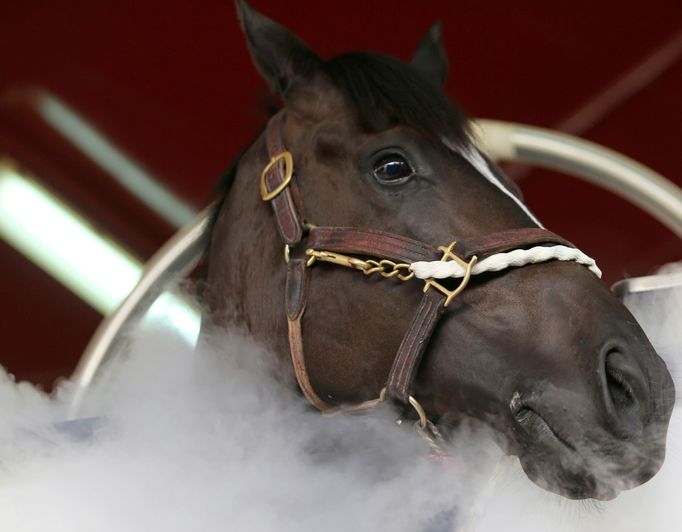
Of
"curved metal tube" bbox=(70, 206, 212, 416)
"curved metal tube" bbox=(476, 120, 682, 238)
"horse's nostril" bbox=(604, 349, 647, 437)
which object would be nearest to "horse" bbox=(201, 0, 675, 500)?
"horse's nostril" bbox=(604, 349, 647, 437)

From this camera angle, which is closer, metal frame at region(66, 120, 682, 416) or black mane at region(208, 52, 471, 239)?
black mane at region(208, 52, 471, 239)

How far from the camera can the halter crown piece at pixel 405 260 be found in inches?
34.9

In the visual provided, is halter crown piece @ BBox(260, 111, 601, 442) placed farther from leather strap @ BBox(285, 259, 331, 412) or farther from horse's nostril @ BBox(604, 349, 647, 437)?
horse's nostril @ BBox(604, 349, 647, 437)

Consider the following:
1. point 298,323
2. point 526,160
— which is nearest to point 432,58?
point 526,160

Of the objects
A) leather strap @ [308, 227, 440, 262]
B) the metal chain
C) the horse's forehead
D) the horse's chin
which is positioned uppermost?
the horse's forehead

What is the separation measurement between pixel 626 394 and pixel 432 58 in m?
0.65

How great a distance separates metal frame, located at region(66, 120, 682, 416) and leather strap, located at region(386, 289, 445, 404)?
49 cm

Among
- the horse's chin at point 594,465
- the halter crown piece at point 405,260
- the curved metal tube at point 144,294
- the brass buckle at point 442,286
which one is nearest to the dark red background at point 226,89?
the curved metal tube at point 144,294

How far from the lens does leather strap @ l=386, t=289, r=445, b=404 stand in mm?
889

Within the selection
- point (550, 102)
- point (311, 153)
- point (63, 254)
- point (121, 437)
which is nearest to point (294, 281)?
point (311, 153)

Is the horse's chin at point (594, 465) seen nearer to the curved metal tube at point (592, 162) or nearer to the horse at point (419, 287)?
the horse at point (419, 287)

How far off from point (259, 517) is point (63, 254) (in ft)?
3.40

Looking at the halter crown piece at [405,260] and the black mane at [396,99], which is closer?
the halter crown piece at [405,260]

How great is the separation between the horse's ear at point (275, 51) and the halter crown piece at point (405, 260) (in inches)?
5.4
